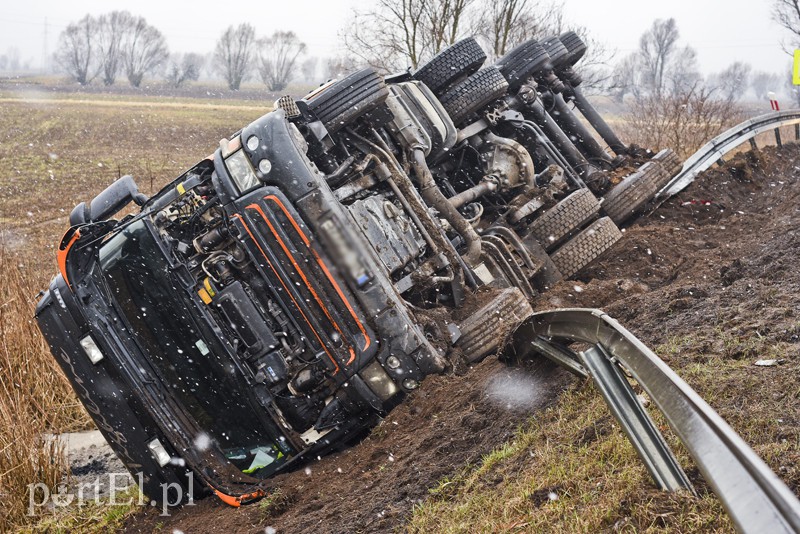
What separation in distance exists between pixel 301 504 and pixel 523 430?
4.34 feet

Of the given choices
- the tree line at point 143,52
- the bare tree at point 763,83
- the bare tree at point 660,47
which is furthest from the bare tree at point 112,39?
the bare tree at point 763,83

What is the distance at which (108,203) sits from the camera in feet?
16.2

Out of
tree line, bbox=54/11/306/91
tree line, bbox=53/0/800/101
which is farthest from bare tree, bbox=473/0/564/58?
tree line, bbox=54/11/306/91

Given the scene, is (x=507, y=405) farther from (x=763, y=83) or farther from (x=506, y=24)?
(x=763, y=83)

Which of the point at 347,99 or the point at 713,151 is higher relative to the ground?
the point at 347,99

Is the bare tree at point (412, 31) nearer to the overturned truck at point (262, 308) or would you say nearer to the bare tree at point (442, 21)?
the bare tree at point (442, 21)

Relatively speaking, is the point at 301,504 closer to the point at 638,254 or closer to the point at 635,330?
the point at 635,330

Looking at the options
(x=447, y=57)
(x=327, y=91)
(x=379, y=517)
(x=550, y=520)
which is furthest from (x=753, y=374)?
(x=447, y=57)

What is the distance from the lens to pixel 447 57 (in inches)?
290

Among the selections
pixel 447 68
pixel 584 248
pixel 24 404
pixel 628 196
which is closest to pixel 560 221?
pixel 584 248

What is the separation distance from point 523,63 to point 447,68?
5.00 feet

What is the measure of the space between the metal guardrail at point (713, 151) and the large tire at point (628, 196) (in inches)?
A: 15.5

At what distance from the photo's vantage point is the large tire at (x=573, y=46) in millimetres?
9398

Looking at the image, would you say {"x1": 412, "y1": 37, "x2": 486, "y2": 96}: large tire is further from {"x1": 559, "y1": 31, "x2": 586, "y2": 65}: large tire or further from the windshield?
the windshield
